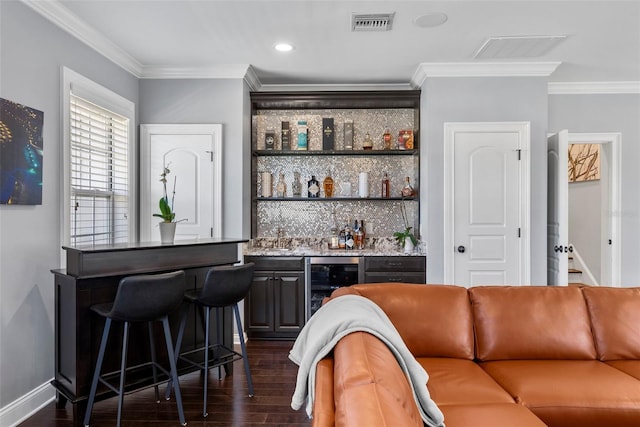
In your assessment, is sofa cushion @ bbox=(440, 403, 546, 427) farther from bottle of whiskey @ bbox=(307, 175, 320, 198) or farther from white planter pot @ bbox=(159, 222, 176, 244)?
bottle of whiskey @ bbox=(307, 175, 320, 198)

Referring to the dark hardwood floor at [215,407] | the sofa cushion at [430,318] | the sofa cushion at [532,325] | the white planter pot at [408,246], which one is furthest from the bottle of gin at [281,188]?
the sofa cushion at [532,325]

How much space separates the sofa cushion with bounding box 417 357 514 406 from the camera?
1.79m

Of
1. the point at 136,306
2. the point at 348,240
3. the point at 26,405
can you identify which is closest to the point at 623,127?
the point at 348,240

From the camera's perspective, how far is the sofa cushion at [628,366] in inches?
81.8

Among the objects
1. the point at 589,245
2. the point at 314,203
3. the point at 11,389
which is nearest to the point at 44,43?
the point at 11,389

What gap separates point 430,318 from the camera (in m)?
2.34

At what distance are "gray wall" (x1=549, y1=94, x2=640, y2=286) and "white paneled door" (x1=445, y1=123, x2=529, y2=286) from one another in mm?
981

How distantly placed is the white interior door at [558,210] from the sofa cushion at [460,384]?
227 cm

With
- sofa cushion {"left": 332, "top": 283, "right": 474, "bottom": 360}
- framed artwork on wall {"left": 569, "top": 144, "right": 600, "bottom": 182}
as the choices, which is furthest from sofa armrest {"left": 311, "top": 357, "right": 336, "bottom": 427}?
framed artwork on wall {"left": 569, "top": 144, "right": 600, "bottom": 182}

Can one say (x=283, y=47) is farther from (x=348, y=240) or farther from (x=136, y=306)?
(x=136, y=306)

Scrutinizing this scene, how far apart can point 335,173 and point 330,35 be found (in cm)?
178

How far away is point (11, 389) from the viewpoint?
8.08 ft

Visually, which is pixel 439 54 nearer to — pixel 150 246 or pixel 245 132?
pixel 245 132

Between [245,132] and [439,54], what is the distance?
82.1 inches
